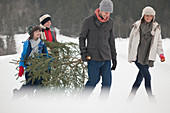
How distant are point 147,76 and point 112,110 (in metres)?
0.81

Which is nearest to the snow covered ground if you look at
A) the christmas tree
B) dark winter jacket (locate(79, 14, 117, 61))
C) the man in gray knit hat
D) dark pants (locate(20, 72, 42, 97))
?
dark pants (locate(20, 72, 42, 97))

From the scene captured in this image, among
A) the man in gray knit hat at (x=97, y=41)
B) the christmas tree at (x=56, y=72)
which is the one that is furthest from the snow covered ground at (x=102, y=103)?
the man in gray knit hat at (x=97, y=41)

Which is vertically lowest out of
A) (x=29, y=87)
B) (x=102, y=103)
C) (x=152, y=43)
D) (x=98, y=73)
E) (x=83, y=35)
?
(x=102, y=103)

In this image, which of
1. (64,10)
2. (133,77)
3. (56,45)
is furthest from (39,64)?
(64,10)

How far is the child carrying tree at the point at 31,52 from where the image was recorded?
2961mm

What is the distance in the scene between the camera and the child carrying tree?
9.71ft

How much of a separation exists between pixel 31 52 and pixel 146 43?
5.73ft

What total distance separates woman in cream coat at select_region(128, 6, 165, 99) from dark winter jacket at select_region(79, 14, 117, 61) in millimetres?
597

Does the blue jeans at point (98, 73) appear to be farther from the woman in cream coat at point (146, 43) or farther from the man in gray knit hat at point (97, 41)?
the woman in cream coat at point (146, 43)

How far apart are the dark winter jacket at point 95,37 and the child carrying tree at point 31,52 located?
670 millimetres

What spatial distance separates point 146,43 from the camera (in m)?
3.01

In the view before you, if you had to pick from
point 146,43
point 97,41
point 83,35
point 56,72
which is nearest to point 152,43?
point 146,43

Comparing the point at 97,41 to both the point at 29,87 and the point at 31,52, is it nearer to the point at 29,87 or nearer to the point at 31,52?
the point at 31,52

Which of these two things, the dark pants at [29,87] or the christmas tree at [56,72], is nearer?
the christmas tree at [56,72]
